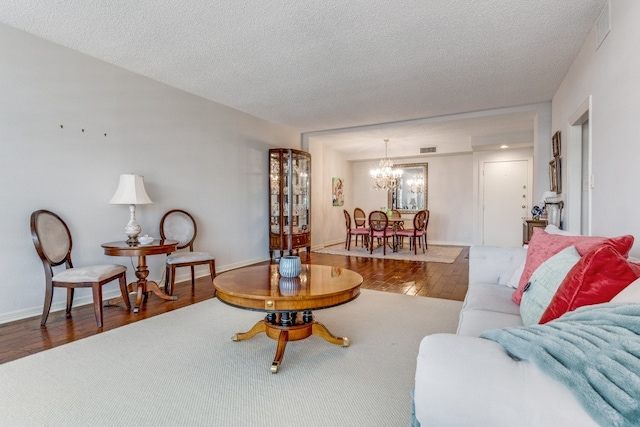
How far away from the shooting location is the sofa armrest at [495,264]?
2380mm

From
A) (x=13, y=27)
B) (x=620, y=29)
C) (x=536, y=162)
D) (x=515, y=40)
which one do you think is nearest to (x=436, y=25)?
(x=515, y=40)

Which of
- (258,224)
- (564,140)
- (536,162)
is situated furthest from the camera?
(258,224)

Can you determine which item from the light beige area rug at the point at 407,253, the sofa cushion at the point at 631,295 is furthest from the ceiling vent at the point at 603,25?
the light beige area rug at the point at 407,253

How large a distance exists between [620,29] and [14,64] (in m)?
4.83

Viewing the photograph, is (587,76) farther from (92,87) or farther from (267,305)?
(92,87)

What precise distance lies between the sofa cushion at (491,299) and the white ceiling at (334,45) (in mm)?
2182

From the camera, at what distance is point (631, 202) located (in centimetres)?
208

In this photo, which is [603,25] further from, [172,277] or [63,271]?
[63,271]

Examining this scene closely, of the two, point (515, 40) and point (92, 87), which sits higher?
point (515, 40)

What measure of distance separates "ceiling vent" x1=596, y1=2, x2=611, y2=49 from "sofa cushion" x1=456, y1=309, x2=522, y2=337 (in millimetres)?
2396

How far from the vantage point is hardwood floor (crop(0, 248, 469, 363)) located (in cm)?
247

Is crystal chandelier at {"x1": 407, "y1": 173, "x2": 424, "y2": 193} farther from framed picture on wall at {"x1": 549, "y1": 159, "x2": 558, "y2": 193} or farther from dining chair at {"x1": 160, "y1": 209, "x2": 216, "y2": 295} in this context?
dining chair at {"x1": 160, "y1": 209, "x2": 216, "y2": 295}

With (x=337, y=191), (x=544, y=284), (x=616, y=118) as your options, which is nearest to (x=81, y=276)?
(x=544, y=284)

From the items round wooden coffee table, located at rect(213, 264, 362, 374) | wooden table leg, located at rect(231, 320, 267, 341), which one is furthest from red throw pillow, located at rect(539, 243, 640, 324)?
wooden table leg, located at rect(231, 320, 267, 341)
